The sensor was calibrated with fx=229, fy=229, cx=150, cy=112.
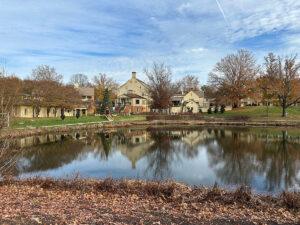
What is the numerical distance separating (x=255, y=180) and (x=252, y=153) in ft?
22.4

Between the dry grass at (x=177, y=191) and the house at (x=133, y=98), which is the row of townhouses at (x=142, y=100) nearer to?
the house at (x=133, y=98)

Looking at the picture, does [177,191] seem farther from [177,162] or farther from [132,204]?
[177,162]

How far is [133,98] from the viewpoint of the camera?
5609 cm

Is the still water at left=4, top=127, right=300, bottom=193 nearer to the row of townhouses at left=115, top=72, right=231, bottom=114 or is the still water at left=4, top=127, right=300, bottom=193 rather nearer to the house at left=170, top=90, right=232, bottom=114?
the row of townhouses at left=115, top=72, right=231, bottom=114

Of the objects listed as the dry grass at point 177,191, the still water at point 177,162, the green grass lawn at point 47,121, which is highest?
the green grass lawn at point 47,121

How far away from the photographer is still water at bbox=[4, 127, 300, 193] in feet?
A: 39.0

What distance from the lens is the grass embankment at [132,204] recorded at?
6.23 metres

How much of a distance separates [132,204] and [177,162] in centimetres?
839

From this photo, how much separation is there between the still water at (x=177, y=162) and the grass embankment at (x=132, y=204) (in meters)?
2.36

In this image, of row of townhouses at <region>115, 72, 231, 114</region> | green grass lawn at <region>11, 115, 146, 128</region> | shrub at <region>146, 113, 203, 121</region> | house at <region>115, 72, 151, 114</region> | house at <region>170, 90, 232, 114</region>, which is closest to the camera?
green grass lawn at <region>11, 115, 146, 128</region>

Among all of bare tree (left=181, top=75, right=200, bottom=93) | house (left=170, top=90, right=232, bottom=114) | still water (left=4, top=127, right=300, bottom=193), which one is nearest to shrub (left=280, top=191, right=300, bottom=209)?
still water (left=4, top=127, right=300, bottom=193)

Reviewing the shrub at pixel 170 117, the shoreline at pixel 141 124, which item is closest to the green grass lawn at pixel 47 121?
the shoreline at pixel 141 124

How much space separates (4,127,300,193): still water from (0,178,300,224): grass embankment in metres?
2.36

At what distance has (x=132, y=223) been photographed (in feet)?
19.6
